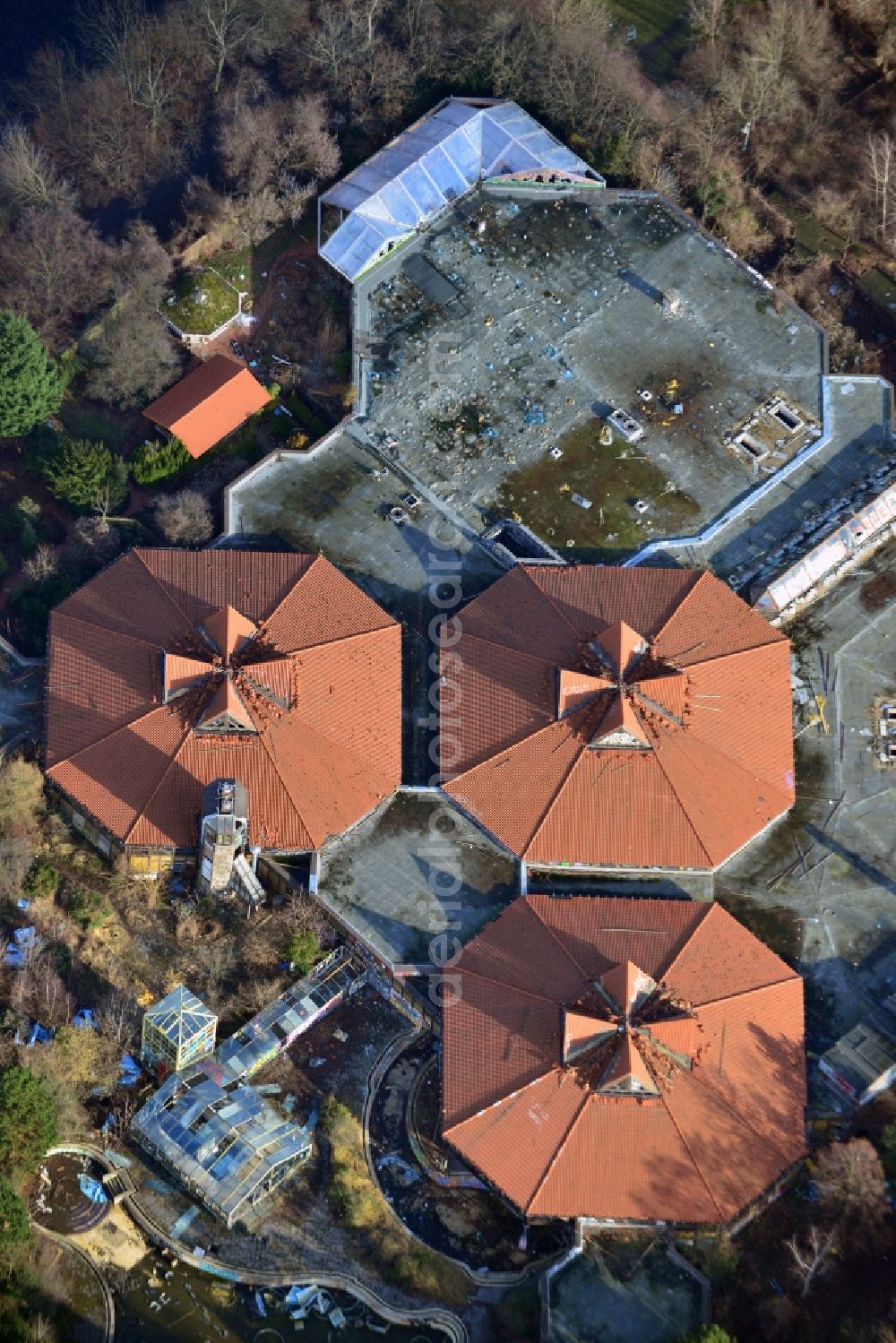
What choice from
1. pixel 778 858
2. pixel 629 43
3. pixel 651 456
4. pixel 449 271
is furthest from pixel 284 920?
pixel 629 43

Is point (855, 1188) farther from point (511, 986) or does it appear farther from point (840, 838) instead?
point (840, 838)

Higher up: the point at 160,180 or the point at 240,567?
the point at 160,180

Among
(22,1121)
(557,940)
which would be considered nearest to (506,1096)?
(557,940)

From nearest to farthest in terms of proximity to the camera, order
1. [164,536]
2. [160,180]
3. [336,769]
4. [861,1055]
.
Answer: [861,1055]
[336,769]
[164,536]
[160,180]

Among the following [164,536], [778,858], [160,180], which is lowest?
[778,858]

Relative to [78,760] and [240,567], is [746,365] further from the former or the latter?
[78,760]

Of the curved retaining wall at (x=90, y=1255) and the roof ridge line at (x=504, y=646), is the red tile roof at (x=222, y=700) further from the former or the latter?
the curved retaining wall at (x=90, y=1255)

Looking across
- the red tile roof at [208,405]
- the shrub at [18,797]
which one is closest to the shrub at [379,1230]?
the shrub at [18,797]
